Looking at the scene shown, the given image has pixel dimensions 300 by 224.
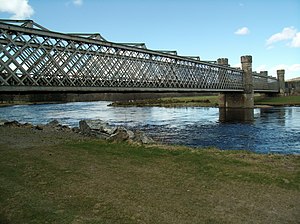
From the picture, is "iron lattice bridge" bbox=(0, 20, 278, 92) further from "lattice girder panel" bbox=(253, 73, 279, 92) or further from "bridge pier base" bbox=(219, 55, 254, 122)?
"lattice girder panel" bbox=(253, 73, 279, 92)

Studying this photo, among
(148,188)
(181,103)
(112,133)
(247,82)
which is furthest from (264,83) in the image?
(148,188)

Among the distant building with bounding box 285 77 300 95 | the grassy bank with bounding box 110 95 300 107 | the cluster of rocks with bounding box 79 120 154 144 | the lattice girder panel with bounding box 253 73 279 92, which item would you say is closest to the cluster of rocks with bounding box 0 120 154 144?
the cluster of rocks with bounding box 79 120 154 144

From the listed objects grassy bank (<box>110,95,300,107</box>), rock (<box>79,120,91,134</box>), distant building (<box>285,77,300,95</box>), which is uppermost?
distant building (<box>285,77,300,95</box>)

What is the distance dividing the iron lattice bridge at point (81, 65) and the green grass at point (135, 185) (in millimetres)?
20007

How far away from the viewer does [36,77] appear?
116ft

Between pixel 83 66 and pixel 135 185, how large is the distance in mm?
34465

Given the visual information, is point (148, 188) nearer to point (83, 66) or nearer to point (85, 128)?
point (85, 128)

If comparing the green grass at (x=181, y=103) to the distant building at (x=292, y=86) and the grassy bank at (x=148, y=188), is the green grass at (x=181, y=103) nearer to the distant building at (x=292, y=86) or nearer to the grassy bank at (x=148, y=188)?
the distant building at (x=292, y=86)

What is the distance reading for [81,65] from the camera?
42.2 meters

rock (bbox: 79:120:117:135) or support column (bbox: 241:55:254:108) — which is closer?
rock (bbox: 79:120:117:135)

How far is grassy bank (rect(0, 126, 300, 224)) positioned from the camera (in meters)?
7.28

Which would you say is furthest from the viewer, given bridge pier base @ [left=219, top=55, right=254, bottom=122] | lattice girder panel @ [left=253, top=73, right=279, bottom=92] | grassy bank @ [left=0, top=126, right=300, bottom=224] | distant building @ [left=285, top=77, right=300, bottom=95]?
distant building @ [left=285, top=77, right=300, bottom=95]

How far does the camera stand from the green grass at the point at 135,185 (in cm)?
734

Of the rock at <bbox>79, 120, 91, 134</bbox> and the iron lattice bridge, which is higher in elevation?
the iron lattice bridge
